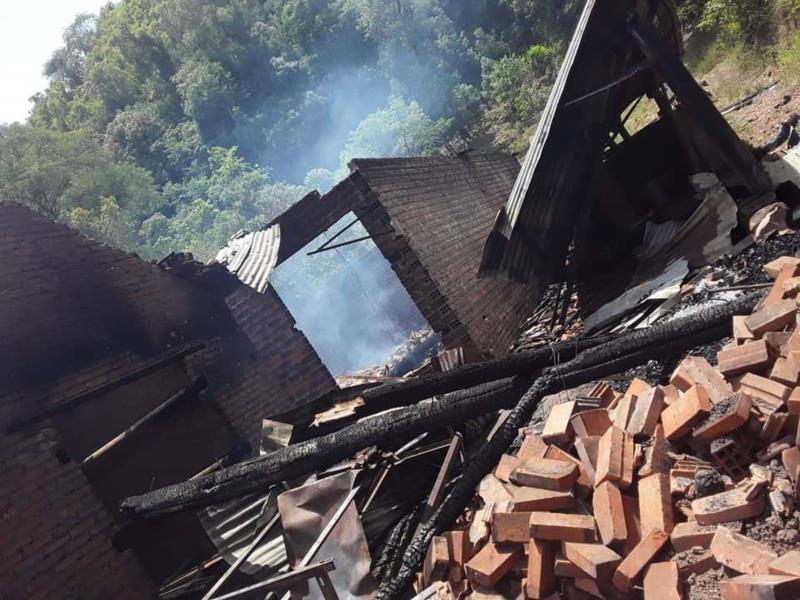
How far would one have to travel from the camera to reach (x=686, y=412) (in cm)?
290

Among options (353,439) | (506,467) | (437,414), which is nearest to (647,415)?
(506,467)

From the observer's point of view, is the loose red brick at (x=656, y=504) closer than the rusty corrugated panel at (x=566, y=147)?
Yes

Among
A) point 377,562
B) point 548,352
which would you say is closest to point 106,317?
point 377,562

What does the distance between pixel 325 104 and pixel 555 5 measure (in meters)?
17.2

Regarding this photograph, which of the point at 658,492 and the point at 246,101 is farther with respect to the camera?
the point at 246,101

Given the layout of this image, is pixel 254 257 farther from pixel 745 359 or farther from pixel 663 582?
pixel 663 582

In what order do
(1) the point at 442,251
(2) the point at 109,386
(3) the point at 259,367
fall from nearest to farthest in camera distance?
(2) the point at 109,386 < (3) the point at 259,367 < (1) the point at 442,251

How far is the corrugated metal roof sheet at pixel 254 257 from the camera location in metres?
6.71

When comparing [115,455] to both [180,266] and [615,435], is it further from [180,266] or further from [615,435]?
[615,435]

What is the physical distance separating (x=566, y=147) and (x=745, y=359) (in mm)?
4956

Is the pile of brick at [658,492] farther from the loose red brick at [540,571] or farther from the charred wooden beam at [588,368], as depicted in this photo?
the charred wooden beam at [588,368]

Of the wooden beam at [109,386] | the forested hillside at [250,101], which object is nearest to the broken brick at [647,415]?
the wooden beam at [109,386]

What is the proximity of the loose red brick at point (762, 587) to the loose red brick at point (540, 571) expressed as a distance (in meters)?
0.90

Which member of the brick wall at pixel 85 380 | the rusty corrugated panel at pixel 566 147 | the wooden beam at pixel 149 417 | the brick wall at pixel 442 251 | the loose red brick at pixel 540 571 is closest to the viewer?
the loose red brick at pixel 540 571
